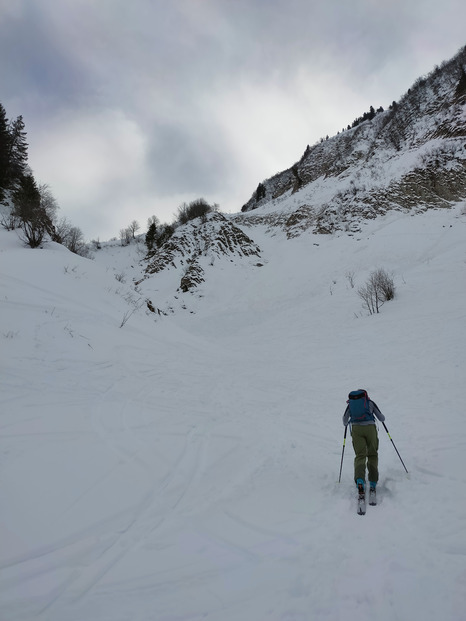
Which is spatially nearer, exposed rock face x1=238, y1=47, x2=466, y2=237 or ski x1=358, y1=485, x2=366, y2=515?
ski x1=358, y1=485, x2=366, y2=515

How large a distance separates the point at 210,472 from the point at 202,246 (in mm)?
34431

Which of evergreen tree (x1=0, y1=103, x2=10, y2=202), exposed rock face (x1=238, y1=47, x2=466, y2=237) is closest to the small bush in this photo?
exposed rock face (x1=238, y1=47, x2=466, y2=237)

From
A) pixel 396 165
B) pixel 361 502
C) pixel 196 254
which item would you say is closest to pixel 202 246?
pixel 196 254

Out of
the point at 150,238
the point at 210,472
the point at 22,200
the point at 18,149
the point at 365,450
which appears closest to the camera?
the point at 365,450

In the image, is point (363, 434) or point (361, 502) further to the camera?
point (363, 434)

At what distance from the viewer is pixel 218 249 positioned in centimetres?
3566

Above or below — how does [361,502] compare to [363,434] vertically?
below

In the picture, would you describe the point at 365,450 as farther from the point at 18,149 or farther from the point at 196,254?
the point at 18,149

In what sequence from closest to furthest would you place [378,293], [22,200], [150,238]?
[378,293] < [22,200] < [150,238]

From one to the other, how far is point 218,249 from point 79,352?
28605 millimetres

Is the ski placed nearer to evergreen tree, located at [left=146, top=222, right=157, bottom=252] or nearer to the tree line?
the tree line

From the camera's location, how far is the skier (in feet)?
15.4

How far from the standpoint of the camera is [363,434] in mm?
5000

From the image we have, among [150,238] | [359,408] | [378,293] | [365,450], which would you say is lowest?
[365,450]
